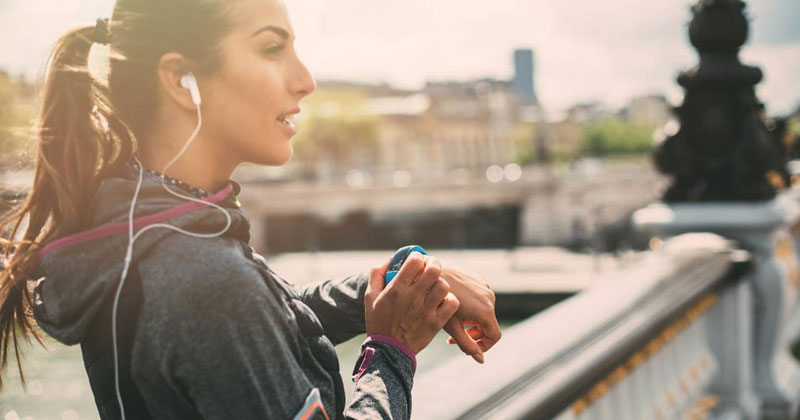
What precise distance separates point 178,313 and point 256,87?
0.89ft

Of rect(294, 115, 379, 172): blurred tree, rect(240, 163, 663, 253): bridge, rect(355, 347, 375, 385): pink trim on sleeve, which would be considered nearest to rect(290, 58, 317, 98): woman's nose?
rect(355, 347, 375, 385): pink trim on sleeve

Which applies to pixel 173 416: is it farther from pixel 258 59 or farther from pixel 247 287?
pixel 258 59

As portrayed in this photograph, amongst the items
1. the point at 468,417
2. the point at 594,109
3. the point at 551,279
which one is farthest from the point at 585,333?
the point at 594,109

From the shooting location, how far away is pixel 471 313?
1125 millimetres

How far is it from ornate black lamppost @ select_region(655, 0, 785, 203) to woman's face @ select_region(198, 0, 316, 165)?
359 cm

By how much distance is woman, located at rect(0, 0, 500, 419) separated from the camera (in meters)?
0.83

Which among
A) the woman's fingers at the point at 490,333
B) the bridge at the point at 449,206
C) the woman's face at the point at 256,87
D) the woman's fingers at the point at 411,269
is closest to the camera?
the woman's face at the point at 256,87

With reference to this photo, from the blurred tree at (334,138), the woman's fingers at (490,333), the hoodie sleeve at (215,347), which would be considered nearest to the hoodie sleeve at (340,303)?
the woman's fingers at (490,333)

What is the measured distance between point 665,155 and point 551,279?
1493 cm

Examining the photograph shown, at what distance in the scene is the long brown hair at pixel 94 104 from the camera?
891mm

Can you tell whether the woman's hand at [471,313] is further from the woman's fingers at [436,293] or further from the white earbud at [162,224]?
the white earbud at [162,224]

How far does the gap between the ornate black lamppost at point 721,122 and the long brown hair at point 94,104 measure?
3.69 meters

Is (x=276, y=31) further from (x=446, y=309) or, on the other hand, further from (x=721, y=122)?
(x=721, y=122)

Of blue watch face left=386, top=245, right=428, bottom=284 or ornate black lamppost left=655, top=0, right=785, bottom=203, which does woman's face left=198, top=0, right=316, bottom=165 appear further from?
ornate black lamppost left=655, top=0, right=785, bottom=203
